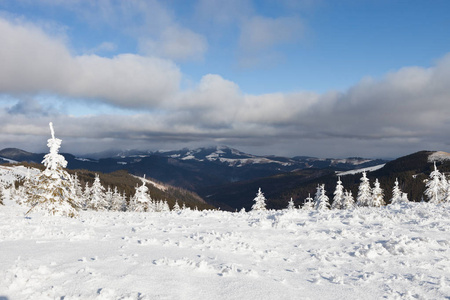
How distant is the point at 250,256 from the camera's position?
9891 millimetres

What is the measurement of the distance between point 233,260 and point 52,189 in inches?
886

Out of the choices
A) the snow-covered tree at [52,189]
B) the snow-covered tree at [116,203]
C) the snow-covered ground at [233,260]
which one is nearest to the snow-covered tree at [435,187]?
the snow-covered ground at [233,260]

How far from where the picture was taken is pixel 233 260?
9.25 meters

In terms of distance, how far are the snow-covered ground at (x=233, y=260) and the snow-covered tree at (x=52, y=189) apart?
10.7 meters

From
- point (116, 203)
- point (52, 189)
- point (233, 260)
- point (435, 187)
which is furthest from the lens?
point (116, 203)

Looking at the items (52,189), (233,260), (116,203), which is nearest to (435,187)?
(233,260)

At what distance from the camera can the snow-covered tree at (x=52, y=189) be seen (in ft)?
80.3

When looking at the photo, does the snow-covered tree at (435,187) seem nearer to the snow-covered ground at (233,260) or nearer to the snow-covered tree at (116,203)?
the snow-covered ground at (233,260)

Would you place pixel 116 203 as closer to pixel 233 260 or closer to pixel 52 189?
pixel 52 189

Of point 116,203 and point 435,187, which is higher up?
point 435,187

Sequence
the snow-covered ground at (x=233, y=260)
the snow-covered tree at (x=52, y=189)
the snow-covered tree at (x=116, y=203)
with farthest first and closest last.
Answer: the snow-covered tree at (x=116, y=203)
the snow-covered tree at (x=52, y=189)
the snow-covered ground at (x=233, y=260)

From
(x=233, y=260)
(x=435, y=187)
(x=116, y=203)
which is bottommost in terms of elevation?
(x=116, y=203)

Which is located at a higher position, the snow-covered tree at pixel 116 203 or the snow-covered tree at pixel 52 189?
the snow-covered tree at pixel 52 189

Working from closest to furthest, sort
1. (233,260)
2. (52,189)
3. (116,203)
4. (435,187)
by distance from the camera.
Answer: (233,260), (52,189), (435,187), (116,203)
